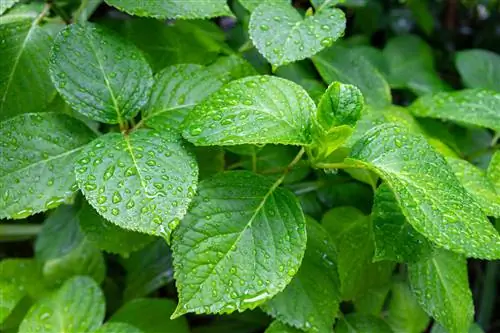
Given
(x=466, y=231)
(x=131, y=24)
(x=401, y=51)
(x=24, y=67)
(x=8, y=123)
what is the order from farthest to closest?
(x=401, y=51) → (x=131, y=24) → (x=24, y=67) → (x=8, y=123) → (x=466, y=231)

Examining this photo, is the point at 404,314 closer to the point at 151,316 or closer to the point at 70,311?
the point at 151,316

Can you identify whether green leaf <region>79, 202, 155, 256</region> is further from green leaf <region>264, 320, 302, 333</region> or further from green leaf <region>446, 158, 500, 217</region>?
green leaf <region>446, 158, 500, 217</region>

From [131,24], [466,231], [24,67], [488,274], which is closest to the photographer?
[466,231]

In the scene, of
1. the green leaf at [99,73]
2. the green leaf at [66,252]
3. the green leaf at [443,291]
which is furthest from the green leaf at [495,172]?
the green leaf at [66,252]

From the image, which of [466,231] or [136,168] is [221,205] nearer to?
[136,168]

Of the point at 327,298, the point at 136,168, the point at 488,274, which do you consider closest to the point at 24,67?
the point at 136,168

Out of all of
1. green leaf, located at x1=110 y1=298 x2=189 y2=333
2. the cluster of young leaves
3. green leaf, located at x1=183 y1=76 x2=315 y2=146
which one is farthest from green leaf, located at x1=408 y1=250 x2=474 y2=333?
green leaf, located at x1=110 y1=298 x2=189 y2=333

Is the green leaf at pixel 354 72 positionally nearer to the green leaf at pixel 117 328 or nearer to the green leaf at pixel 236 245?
the green leaf at pixel 236 245
